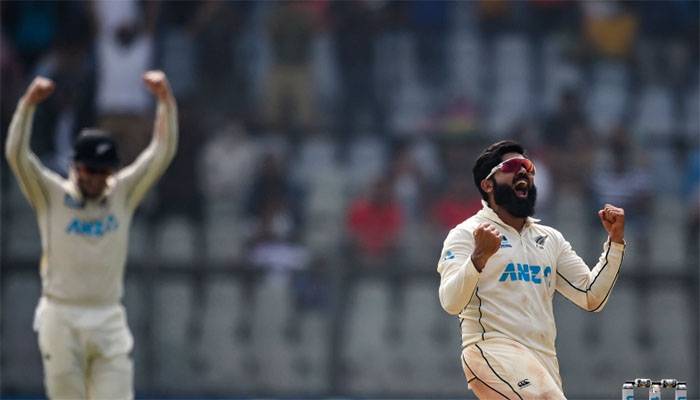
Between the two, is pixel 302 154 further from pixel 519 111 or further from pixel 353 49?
pixel 519 111

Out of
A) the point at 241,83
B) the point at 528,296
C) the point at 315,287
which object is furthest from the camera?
the point at 241,83

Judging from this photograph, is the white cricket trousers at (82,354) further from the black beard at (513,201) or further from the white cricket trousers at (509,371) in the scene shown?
the black beard at (513,201)

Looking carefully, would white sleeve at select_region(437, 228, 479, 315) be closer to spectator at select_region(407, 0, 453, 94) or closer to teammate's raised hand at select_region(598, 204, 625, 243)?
teammate's raised hand at select_region(598, 204, 625, 243)

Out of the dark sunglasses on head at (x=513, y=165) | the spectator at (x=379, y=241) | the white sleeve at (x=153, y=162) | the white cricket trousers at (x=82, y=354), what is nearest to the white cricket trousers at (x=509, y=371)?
the dark sunglasses on head at (x=513, y=165)

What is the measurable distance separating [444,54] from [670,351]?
3.63m

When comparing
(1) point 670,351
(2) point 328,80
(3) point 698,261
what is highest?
(2) point 328,80

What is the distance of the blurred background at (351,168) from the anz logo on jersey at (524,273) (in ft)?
22.6

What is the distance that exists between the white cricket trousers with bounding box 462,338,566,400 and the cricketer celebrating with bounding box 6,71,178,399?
272 centimetres

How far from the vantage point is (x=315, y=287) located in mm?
13820

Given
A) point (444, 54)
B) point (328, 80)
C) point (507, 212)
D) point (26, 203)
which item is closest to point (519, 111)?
point (444, 54)

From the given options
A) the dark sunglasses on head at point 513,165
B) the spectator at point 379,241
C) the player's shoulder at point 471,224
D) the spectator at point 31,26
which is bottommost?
the spectator at point 379,241

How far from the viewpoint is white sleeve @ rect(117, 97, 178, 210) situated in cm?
911

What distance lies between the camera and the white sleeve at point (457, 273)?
643 centimetres

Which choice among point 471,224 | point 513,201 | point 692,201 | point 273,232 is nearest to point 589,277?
point 513,201
